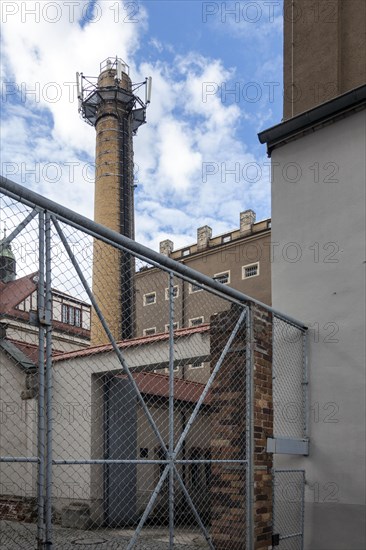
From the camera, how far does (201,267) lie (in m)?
32.5

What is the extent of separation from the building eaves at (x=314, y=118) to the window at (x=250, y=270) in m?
21.5

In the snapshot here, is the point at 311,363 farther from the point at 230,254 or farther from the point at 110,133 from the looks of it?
the point at 230,254

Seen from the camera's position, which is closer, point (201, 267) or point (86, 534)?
point (86, 534)

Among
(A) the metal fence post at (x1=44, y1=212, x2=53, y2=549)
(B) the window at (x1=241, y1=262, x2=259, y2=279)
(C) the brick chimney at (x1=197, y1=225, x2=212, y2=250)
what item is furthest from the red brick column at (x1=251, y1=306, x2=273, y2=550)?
(C) the brick chimney at (x1=197, y1=225, x2=212, y2=250)

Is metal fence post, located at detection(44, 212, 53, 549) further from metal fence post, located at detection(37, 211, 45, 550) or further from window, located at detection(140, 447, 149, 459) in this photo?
window, located at detection(140, 447, 149, 459)

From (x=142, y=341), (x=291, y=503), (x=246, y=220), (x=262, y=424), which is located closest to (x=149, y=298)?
(x=246, y=220)

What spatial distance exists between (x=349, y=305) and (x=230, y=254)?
24.4 m

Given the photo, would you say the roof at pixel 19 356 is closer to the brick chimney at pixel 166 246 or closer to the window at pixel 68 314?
the window at pixel 68 314

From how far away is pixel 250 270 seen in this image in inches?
1189

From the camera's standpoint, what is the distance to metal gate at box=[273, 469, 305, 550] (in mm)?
6871

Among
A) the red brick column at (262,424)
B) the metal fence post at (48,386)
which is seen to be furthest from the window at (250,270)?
the metal fence post at (48,386)

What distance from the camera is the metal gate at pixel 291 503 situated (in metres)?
6.87

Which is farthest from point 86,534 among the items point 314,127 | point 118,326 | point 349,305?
point 118,326

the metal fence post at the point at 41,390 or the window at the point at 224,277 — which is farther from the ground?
the window at the point at 224,277
